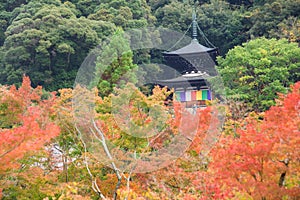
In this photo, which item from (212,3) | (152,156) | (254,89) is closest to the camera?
(152,156)

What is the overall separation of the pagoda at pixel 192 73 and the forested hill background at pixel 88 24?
385cm

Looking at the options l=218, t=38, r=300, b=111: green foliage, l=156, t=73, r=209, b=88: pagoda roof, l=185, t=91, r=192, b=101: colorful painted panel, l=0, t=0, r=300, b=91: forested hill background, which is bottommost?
l=185, t=91, r=192, b=101: colorful painted panel

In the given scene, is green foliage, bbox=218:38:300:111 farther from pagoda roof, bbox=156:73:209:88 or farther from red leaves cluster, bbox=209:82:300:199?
red leaves cluster, bbox=209:82:300:199

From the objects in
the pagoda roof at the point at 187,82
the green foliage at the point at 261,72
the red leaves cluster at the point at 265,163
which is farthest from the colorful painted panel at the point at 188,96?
the red leaves cluster at the point at 265,163

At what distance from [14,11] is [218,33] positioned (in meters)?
11.9

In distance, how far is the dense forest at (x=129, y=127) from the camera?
7.36m

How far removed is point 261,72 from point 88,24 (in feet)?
32.8

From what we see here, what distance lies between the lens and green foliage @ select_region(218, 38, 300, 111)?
66.1 feet

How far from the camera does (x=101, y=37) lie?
87.4ft

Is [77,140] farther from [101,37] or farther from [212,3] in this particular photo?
[212,3]

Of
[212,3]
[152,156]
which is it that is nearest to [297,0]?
[212,3]

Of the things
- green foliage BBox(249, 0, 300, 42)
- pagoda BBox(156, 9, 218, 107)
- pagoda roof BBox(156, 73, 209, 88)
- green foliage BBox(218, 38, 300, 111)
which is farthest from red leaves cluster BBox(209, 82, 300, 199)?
green foliage BBox(249, 0, 300, 42)

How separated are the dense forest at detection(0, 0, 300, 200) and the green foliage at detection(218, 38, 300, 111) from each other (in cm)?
4

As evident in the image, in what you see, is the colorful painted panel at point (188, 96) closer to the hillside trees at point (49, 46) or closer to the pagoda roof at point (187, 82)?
the pagoda roof at point (187, 82)
